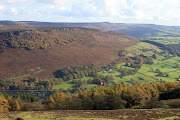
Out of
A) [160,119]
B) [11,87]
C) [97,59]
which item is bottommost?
[11,87]

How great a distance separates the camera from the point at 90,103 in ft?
172

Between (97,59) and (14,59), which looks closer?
(14,59)

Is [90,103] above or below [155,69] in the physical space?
above

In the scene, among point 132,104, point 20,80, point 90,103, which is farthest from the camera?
point 20,80

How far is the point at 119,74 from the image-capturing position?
160 m

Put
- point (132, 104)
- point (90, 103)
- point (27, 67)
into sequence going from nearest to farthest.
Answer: point (90, 103), point (132, 104), point (27, 67)

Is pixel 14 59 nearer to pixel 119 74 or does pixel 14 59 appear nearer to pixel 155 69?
pixel 119 74

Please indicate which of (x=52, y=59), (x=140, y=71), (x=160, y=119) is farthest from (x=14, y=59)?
(x=160, y=119)

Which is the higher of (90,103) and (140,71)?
(90,103)

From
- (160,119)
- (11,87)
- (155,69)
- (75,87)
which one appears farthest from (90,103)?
(155,69)

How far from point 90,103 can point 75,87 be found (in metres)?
79.8

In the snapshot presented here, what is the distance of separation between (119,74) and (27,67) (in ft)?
272

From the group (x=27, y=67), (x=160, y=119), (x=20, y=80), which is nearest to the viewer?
(x=160, y=119)

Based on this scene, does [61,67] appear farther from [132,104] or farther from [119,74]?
[132,104]
